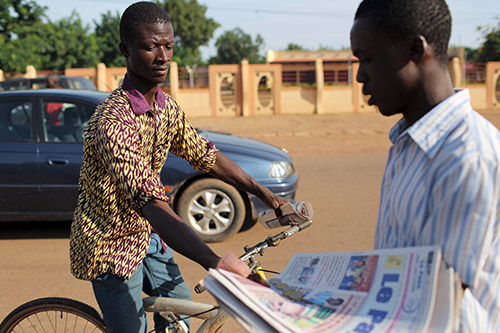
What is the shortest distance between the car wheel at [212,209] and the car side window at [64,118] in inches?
53.1

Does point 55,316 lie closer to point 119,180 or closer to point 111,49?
point 119,180

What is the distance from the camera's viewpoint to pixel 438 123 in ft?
4.28

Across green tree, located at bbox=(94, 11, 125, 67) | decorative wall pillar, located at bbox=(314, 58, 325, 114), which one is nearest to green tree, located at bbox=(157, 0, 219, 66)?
green tree, located at bbox=(94, 11, 125, 67)

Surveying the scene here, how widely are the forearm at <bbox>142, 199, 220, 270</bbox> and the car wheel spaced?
3.68 meters

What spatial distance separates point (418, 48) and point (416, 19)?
0.23 feet

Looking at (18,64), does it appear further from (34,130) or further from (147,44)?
(147,44)

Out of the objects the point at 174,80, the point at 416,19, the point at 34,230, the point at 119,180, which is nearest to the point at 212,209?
the point at 34,230

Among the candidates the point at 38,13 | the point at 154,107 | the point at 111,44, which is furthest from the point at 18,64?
the point at 154,107

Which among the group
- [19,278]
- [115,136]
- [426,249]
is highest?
[115,136]

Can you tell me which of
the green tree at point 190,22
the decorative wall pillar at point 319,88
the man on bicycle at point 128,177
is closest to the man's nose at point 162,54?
the man on bicycle at point 128,177

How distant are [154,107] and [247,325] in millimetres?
1206

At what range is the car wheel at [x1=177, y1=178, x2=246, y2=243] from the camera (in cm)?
552

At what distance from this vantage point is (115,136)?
6.15ft

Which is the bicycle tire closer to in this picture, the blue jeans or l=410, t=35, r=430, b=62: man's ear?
the blue jeans
